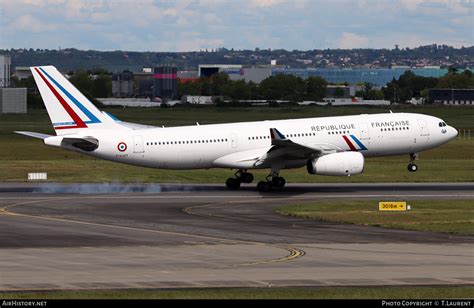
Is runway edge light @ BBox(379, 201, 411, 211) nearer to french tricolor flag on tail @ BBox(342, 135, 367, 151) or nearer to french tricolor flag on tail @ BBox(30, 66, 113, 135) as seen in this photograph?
french tricolor flag on tail @ BBox(342, 135, 367, 151)

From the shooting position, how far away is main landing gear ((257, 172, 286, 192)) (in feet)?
208

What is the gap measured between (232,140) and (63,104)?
10.3m

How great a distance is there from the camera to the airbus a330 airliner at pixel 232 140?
203ft

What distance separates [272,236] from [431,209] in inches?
491

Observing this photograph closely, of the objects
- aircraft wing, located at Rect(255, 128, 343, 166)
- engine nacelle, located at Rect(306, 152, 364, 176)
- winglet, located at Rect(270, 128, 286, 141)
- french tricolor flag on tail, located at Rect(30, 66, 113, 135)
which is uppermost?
french tricolor flag on tail, located at Rect(30, 66, 113, 135)

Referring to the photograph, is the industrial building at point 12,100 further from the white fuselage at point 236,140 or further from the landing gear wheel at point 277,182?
the landing gear wheel at point 277,182

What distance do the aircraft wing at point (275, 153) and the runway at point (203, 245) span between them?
1.87 m

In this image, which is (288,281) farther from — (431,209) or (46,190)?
(46,190)

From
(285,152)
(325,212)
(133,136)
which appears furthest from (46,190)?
(325,212)

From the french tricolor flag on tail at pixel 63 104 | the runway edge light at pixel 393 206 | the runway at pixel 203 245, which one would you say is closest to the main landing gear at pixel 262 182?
the runway at pixel 203 245

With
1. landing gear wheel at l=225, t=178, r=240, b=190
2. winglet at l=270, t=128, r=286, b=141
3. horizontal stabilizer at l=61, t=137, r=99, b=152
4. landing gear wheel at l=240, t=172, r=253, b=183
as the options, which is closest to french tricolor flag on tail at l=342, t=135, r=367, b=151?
winglet at l=270, t=128, r=286, b=141

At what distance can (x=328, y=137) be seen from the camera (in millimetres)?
64875

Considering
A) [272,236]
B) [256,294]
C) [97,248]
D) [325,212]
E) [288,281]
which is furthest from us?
[325,212]

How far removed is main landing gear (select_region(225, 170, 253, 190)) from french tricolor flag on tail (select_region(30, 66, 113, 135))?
892cm
